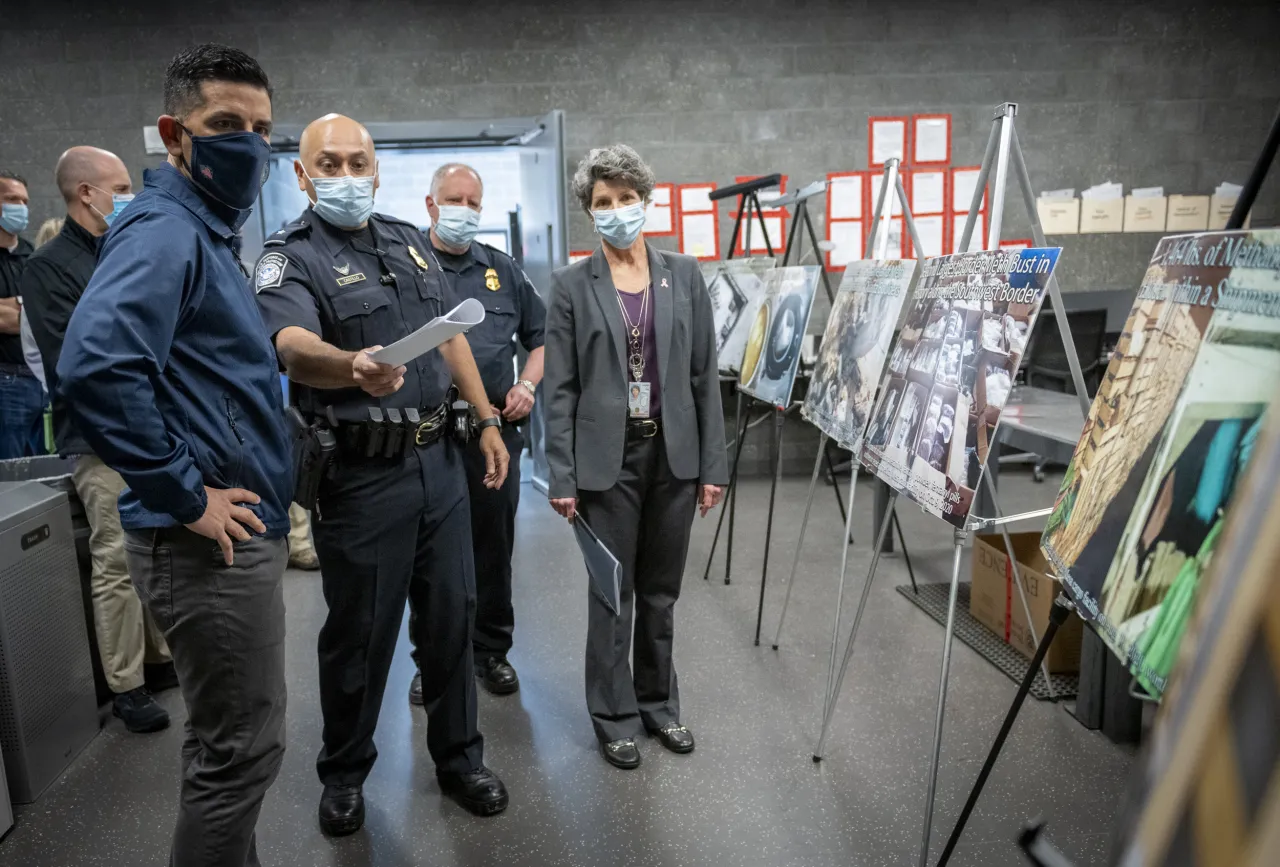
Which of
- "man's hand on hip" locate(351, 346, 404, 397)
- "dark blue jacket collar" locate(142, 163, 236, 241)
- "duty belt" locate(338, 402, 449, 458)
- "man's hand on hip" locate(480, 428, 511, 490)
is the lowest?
"man's hand on hip" locate(480, 428, 511, 490)

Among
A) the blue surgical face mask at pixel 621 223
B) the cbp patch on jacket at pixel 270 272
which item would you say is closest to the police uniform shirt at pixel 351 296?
the cbp patch on jacket at pixel 270 272

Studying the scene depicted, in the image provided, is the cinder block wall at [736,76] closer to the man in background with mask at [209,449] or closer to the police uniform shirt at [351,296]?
the police uniform shirt at [351,296]

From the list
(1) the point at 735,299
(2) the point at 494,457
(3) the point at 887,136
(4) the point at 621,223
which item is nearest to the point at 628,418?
(2) the point at 494,457

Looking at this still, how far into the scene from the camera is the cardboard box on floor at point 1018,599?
2529 millimetres

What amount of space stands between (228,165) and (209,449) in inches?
17.8

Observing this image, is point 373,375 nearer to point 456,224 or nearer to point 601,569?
point 601,569

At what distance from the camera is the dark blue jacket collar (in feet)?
4.22

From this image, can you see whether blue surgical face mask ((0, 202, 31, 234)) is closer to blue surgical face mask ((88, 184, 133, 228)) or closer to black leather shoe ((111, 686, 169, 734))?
blue surgical face mask ((88, 184, 133, 228))

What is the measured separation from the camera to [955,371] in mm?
1661

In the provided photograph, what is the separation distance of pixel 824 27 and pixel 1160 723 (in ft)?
17.7

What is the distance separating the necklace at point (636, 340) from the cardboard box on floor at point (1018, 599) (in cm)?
134

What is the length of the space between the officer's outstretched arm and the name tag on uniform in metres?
0.69

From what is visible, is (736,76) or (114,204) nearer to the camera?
(114,204)

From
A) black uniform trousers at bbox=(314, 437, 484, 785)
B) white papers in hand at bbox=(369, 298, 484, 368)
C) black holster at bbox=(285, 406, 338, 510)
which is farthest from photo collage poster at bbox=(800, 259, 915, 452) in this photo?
black holster at bbox=(285, 406, 338, 510)
